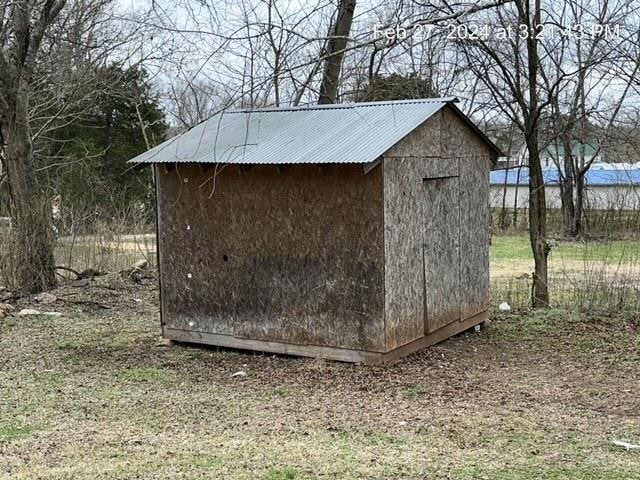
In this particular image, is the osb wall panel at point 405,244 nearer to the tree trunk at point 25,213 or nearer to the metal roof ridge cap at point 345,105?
the metal roof ridge cap at point 345,105

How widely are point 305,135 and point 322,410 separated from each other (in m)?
2.61

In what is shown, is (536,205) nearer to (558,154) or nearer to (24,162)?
(24,162)

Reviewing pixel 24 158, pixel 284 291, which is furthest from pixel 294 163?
pixel 24 158

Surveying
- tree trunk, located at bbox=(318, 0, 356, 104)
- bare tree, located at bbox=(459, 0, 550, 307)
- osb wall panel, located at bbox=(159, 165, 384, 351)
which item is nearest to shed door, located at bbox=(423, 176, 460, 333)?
osb wall panel, located at bbox=(159, 165, 384, 351)

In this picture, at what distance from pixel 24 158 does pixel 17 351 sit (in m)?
4.34

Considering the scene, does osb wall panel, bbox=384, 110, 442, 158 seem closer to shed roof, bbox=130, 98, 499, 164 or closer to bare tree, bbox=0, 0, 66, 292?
shed roof, bbox=130, 98, 499, 164

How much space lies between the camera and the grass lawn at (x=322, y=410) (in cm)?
412

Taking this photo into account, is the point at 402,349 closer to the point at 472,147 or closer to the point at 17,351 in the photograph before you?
the point at 472,147

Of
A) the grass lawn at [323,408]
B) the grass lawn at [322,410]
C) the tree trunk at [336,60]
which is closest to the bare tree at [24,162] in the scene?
the grass lawn at [323,408]

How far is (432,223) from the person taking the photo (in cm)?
708

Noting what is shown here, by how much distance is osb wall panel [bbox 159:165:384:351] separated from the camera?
21.1 ft

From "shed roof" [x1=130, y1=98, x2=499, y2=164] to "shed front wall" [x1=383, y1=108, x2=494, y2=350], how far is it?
0.18m

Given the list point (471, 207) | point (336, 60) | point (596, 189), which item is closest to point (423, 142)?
point (471, 207)

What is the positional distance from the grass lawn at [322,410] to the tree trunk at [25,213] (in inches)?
107
